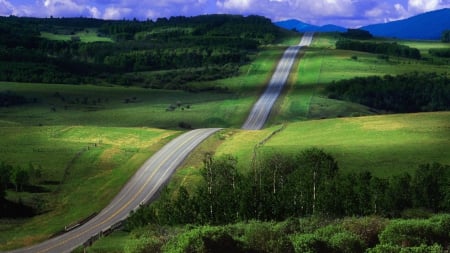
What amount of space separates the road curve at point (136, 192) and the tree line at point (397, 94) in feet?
232

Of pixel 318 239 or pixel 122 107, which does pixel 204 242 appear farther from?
pixel 122 107

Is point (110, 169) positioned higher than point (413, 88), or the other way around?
point (413, 88)

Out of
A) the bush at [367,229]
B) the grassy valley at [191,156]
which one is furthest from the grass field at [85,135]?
the bush at [367,229]

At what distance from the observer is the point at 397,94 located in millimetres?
184125

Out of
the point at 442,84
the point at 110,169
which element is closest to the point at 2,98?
the point at 110,169

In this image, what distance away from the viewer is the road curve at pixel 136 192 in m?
67.6

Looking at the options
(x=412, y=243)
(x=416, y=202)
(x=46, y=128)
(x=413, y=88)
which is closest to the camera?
(x=412, y=243)

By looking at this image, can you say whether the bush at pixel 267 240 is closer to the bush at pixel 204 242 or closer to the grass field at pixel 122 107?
the bush at pixel 204 242

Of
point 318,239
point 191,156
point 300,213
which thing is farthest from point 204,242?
point 191,156

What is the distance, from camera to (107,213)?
266ft

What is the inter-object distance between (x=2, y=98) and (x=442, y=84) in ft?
418

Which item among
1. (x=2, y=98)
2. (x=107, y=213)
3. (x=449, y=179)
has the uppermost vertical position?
(x=2, y=98)

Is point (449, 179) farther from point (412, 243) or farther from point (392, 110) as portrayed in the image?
point (392, 110)

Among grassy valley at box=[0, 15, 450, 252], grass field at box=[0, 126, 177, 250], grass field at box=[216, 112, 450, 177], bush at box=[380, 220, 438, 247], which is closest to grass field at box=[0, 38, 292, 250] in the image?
grass field at box=[0, 126, 177, 250]
